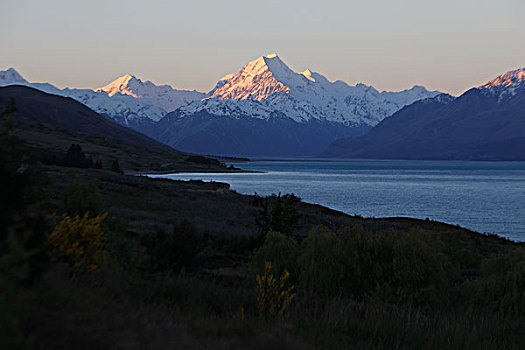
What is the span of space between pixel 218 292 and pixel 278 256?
5910mm

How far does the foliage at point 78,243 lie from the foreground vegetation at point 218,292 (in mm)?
25

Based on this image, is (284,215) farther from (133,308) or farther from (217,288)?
(133,308)

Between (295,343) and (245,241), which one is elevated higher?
(295,343)

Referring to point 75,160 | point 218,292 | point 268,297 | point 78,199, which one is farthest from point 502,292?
point 75,160

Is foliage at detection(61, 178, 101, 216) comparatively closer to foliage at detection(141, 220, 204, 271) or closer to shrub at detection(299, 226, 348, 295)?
foliage at detection(141, 220, 204, 271)

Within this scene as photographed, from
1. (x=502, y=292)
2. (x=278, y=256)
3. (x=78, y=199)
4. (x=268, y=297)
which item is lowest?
(x=502, y=292)

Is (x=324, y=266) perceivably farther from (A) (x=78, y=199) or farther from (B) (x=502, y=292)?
(A) (x=78, y=199)

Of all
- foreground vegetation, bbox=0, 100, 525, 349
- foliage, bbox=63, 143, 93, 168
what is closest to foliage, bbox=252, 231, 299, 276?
foreground vegetation, bbox=0, 100, 525, 349

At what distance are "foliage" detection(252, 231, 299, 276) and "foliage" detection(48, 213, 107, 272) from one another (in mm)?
6454

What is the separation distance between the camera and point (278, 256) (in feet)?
49.0

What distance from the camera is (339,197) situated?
91.0 metres

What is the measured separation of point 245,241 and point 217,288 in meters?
13.6

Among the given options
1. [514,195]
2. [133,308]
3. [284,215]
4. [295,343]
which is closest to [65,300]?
[133,308]

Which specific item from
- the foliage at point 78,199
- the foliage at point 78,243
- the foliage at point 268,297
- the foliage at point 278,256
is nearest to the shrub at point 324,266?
the foliage at point 278,256
